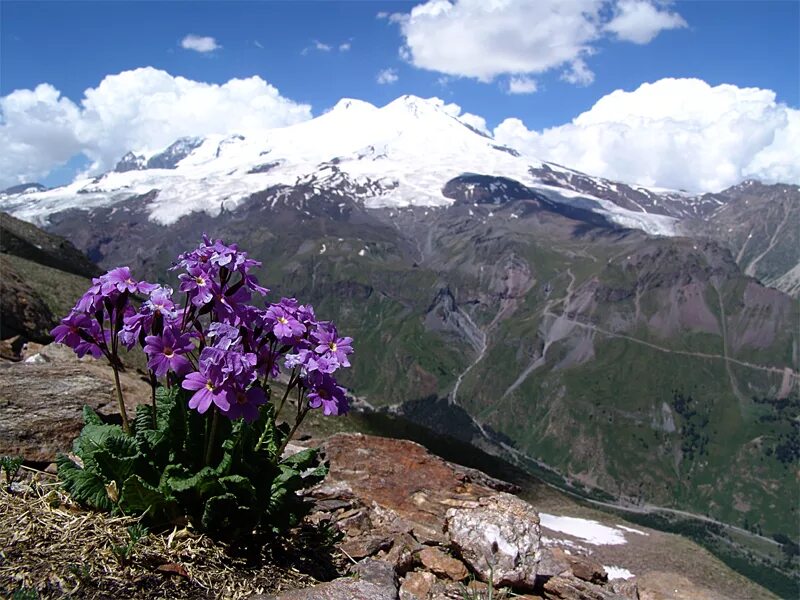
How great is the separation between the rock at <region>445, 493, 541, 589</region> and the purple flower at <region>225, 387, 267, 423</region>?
14.1ft

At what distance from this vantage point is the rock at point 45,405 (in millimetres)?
8656

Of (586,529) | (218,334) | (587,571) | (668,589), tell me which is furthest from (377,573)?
(586,529)

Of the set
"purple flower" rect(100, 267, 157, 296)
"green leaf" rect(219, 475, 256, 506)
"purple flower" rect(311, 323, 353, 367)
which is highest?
"purple flower" rect(100, 267, 157, 296)

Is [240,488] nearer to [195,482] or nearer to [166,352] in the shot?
[195,482]

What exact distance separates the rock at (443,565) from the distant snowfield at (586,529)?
1706 centimetres

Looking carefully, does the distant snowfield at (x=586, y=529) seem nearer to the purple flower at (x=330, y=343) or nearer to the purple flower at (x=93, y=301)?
the purple flower at (x=330, y=343)

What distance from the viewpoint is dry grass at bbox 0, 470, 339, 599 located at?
196 inches

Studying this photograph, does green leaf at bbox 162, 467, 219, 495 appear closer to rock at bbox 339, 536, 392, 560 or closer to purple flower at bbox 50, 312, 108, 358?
Answer: purple flower at bbox 50, 312, 108, 358

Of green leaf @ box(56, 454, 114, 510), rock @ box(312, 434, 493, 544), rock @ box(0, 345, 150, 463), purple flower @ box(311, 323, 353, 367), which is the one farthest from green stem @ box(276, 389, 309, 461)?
rock @ box(312, 434, 493, 544)

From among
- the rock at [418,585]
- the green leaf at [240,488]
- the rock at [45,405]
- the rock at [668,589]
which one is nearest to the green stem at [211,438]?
the green leaf at [240,488]

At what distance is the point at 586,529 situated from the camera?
27375mm

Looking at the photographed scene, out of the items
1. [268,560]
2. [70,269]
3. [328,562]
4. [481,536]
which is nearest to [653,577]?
[481,536]

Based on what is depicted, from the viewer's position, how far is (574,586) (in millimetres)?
9000

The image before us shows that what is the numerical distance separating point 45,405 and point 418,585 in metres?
6.45
